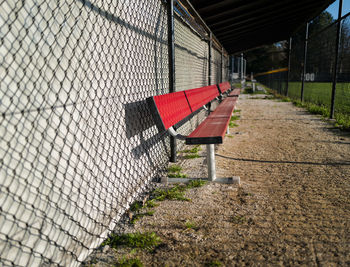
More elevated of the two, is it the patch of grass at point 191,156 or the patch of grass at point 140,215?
the patch of grass at point 191,156

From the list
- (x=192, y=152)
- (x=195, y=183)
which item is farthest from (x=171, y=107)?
(x=192, y=152)

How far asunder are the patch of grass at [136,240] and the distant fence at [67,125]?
0.36 feet

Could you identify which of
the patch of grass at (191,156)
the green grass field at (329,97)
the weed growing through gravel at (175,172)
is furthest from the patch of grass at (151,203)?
the green grass field at (329,97)

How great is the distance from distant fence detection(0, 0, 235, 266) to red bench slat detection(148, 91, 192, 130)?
0.31 m

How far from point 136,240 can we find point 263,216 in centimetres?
110

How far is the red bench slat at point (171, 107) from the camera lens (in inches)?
104

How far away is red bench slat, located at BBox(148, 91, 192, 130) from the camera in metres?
2.65

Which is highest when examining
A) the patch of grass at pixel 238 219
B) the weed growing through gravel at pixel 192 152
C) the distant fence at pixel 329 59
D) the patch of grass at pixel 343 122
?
the distant fence at pixel 329 59

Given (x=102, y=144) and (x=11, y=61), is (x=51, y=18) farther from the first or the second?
(x=102, y=144)

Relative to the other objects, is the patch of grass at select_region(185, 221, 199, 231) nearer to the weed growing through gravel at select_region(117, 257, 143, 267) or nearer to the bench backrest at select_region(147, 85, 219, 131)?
the weed growing through gravel at select_region(117, 257, 143, 267)

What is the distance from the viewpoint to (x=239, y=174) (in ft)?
11.1

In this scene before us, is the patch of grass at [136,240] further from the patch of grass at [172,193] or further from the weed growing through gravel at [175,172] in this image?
the weed growing through gravel at [175,172]

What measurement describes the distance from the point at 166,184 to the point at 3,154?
197 cm

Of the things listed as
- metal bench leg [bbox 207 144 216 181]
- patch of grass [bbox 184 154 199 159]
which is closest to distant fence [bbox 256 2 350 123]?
patch of grass [bbox 184 154 199 159]
